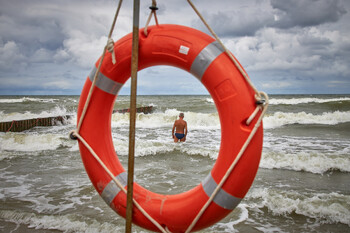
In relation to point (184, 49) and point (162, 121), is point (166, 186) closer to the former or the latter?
point (184, 49)

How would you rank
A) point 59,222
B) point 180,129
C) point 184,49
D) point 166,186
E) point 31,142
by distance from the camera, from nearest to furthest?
1. point 184,49
2. point 59,222
3. point 166,186
4. point 180,129
5. point 31,142

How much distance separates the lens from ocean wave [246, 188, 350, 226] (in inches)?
141

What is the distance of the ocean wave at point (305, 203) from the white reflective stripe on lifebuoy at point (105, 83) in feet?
Result: 9.12

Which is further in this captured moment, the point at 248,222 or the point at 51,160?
the point at 51,160

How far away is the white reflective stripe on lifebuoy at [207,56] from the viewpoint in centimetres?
183

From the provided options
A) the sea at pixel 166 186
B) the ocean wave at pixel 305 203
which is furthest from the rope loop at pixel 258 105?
the ocean wave at pixel 305 203

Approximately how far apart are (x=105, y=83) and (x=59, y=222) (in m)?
2.15

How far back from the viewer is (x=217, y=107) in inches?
74.7

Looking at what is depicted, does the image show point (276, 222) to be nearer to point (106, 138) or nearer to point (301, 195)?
point (301, 195)

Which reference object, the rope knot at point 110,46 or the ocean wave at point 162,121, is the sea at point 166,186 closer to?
the rope knot at point 110,46

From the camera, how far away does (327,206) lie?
148 inches

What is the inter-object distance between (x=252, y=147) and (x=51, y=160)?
19.0 ft

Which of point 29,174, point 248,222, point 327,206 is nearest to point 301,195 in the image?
point 327,206

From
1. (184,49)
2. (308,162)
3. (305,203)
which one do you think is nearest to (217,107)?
(184,49)
